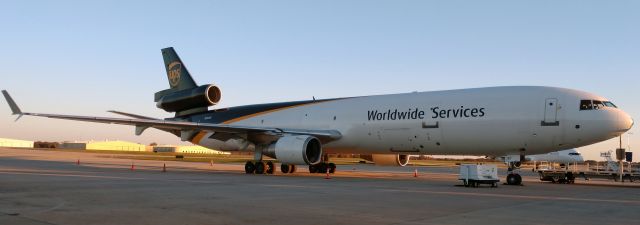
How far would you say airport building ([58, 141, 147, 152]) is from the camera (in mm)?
133375

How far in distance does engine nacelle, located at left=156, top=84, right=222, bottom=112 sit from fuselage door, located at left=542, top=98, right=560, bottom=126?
16280 mm

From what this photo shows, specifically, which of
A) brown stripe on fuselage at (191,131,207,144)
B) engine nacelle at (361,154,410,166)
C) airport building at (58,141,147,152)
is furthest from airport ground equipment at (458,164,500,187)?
airport building at (58,141,147,152)

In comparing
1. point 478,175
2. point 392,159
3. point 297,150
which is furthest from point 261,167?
point 478,175

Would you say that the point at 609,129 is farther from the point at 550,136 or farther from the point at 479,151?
the point at 479,151

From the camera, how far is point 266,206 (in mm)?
9383

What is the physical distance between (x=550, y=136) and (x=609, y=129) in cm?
175

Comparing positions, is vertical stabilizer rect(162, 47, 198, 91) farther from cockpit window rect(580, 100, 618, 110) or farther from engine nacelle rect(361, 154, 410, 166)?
cockpit window rect(580, 100, 618, 110)

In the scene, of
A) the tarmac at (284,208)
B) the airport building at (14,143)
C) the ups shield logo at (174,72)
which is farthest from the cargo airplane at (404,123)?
the airport building at (14,143)

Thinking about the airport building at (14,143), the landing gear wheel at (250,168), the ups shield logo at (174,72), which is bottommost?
the airport building at (14,143)

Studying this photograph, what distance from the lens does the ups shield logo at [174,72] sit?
29.2 metres

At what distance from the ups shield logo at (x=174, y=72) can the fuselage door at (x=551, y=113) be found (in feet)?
62.8

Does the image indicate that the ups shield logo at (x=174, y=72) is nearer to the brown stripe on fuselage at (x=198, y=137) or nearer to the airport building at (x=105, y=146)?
the brown stripe on fuselage at (x=198, y=137)

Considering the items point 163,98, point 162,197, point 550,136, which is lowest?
point 162,197

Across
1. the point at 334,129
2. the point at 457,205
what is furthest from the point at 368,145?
the point at 457,205
